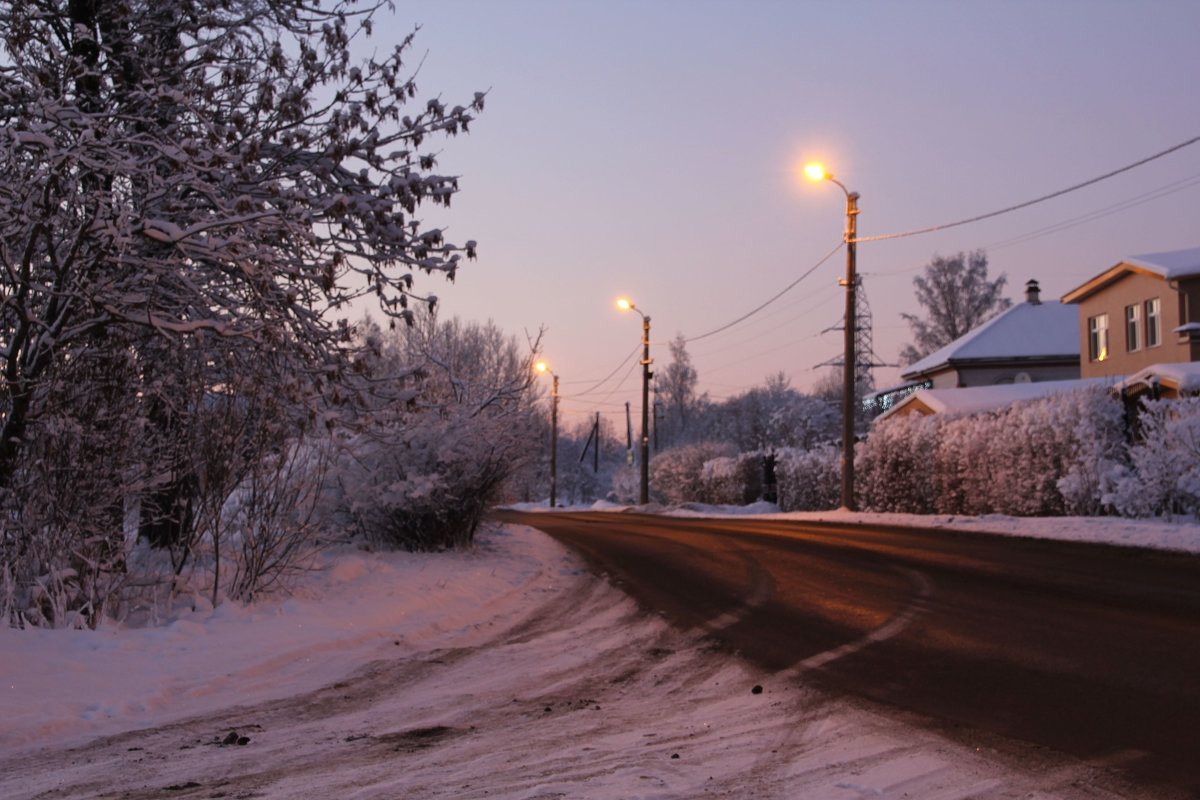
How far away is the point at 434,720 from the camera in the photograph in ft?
18.4

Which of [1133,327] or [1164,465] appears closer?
[1164,465]

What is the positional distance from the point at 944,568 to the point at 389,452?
695cm

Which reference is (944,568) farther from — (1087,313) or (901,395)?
(901,395)

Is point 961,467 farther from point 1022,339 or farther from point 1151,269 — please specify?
point 1022,339

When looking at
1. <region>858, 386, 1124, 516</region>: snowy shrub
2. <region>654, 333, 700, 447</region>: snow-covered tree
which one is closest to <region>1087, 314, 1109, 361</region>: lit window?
<region>858, 386, 1124, 516</region>: snowy shrub

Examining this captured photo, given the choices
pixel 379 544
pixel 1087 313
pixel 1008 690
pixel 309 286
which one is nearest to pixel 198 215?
pixel 309 286

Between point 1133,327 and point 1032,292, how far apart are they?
16.8 meters

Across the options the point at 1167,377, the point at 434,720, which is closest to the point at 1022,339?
the point at 1167,377

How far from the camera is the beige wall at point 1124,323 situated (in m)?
28.9

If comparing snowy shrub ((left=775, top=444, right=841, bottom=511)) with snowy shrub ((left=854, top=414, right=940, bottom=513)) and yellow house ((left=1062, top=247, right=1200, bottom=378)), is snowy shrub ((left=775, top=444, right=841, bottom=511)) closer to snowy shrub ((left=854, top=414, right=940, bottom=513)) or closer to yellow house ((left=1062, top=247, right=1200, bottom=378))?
snowy shrub ((left=854, top=414, right=940, bottom=513))

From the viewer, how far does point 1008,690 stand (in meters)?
5.87

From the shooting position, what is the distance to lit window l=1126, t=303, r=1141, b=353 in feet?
102

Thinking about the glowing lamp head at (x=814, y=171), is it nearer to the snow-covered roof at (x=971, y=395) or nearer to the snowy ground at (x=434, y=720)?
the snow-covered roof at (x=971, y=395)

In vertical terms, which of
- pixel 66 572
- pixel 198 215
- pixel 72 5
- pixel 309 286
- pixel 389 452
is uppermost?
pixel 72 5
